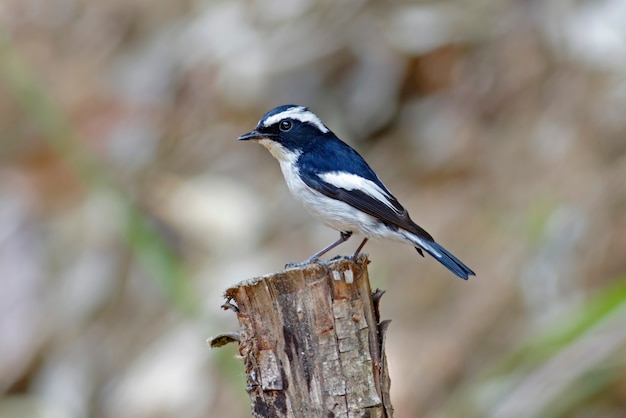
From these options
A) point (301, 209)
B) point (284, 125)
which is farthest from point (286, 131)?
point (301, 209)

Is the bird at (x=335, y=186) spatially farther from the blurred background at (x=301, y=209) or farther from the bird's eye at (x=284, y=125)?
the blurred background at (x=301, y=209)

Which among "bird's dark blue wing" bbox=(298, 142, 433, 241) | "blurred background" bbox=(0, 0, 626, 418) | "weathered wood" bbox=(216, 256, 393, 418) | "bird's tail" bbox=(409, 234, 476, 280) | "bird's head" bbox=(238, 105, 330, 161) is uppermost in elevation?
"blurred background" bbox=(0, 0, 626, 418)

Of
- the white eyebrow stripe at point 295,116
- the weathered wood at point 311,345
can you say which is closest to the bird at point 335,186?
the white eyebrow stripe at point 295,116

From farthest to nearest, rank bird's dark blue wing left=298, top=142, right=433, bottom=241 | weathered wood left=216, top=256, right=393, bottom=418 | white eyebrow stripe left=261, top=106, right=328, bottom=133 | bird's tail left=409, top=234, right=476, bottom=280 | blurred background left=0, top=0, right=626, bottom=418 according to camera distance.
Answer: blurred background left=0, top=0, right=626, bottom=418, white eyebrow stripe left=261, top=106, right=328, bottom=133, bird's dark blue wing left=298, top=142, right=433, bottom=241, bird's tail left=409, top=234, right=476, bottom=280, weathered wood left=216, top=256, right=393, bottom=418

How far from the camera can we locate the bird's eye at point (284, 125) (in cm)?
452

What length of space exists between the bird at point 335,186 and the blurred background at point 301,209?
1559 millimetres

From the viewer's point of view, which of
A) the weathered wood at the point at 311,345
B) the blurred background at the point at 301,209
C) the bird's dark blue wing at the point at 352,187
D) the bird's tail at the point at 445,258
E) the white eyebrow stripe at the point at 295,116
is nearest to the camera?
the weathered wood at the point at 311,345

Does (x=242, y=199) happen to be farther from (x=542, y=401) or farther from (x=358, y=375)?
(x=358, y=375)

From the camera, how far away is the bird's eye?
4516mm

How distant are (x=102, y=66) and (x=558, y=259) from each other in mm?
5594

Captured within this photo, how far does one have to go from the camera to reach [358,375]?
3.04m

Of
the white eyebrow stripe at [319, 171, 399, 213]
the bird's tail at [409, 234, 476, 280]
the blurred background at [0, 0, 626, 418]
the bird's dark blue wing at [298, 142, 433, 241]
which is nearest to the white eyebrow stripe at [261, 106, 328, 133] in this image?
the bird's dark blue wing at [298, 142, 433, 241]

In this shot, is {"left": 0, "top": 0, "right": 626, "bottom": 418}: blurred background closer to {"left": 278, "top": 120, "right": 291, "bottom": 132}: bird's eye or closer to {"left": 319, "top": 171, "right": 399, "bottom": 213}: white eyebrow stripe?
{"left": 319, "top": 171, "right": 399, "bottom": 213}: white eyebrow stripe

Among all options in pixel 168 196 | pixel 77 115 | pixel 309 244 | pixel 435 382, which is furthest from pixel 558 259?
pixel 77 115
